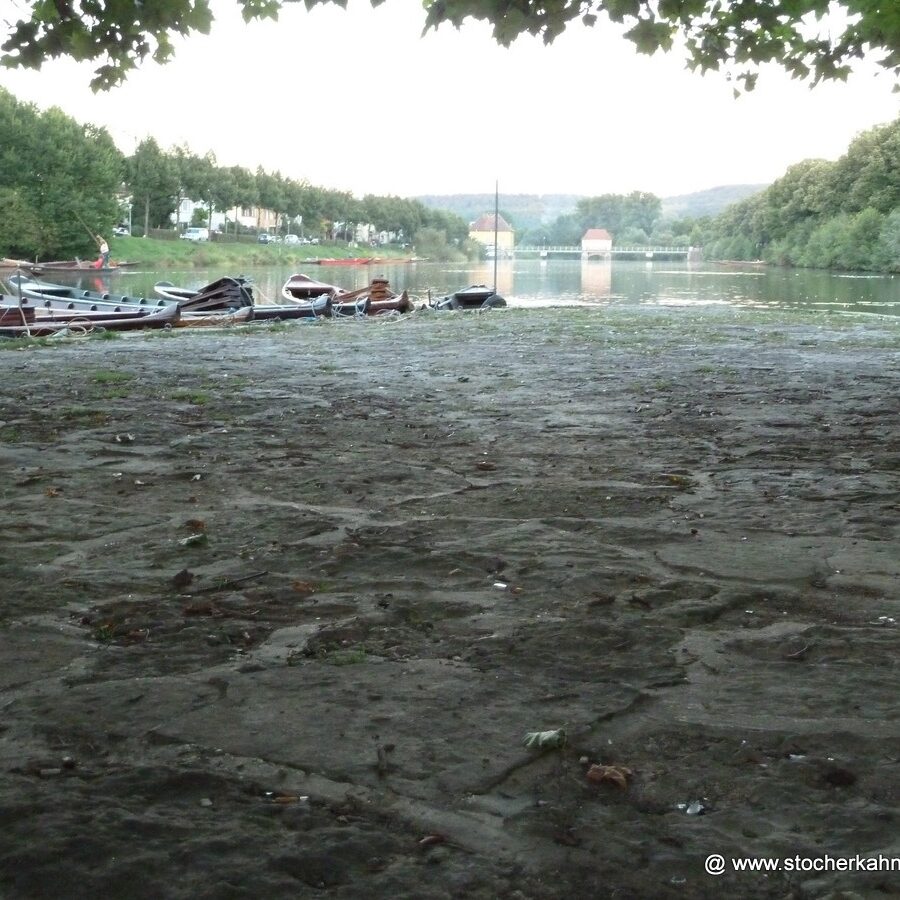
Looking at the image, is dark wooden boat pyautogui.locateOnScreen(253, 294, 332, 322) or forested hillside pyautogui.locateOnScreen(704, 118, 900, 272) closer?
dark wooden boat pyautogui.locateOnScreen(253, 294, 332, 322)

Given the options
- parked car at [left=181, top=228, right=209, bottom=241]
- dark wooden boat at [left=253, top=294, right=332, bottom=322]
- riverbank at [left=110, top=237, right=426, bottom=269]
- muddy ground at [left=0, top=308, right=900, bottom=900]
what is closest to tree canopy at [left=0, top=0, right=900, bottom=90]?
muddy ground at [left=0, top=308, right=900, bottom=900]

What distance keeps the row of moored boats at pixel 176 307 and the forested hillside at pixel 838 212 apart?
53.7m

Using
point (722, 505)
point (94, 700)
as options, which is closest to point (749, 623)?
point (722, 505)

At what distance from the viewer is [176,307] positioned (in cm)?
2256

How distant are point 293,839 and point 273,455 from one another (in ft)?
13.1

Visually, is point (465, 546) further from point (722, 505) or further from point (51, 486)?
point (51, 486)

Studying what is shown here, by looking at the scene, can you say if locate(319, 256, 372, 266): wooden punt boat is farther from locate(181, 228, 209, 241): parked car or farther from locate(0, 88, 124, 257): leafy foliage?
locate(0, 88, 124, 257): leafy foliage

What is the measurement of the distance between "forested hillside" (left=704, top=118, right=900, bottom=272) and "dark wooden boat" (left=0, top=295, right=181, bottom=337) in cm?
6189

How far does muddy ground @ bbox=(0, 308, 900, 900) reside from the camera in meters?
1.98

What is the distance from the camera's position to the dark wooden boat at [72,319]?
65.2 ft

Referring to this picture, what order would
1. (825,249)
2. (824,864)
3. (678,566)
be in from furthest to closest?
1. (825,249)
2. (678,566)
3. (824,864)

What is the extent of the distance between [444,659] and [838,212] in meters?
101

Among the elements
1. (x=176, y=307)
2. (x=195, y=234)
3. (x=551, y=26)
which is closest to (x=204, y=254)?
(x=195, y=234)

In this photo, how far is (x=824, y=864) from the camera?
193 cm
